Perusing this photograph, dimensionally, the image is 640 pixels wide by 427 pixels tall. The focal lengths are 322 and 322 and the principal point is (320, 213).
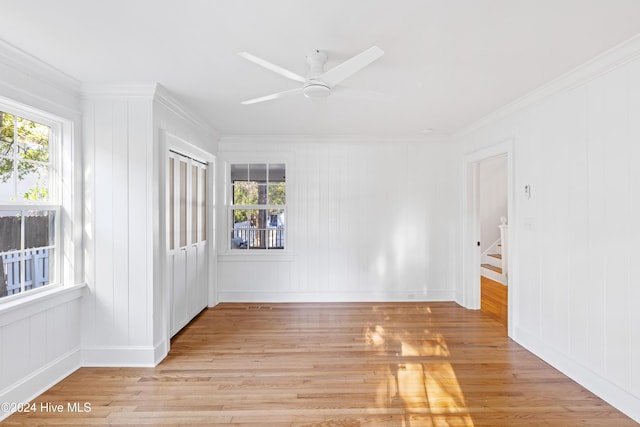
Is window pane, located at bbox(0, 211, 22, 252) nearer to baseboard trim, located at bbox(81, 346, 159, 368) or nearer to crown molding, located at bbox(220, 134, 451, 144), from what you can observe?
baseboard trim, located at bbox(81, 346, 159, 368)

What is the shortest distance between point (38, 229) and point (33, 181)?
388 millimetres

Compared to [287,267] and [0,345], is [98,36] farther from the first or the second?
[287,267]

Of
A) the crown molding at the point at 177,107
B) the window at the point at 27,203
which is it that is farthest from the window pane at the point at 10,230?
the crown molding at the point at 177,107

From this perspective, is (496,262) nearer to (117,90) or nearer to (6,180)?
(117,90)

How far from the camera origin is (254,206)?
195 inches

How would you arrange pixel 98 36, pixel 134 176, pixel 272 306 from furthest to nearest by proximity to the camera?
pixel 272 306 → pixel 134 176 → pixel 98 36

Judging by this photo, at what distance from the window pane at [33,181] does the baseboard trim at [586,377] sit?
4.61 m

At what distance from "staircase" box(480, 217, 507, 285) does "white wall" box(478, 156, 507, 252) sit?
95 mm

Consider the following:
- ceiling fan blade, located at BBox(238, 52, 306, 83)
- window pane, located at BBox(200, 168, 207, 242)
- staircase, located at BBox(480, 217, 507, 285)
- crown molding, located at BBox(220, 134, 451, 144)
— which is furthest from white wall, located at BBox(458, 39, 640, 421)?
window pane, located at BBox(200, 168, 207, 242)

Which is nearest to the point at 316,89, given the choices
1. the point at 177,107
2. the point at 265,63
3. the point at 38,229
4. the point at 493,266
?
the point at 265,63

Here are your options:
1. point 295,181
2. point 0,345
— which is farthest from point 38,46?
point 295,181

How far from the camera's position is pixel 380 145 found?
16.1ft

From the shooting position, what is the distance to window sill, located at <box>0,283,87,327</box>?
221cm

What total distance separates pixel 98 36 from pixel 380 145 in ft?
12.1
